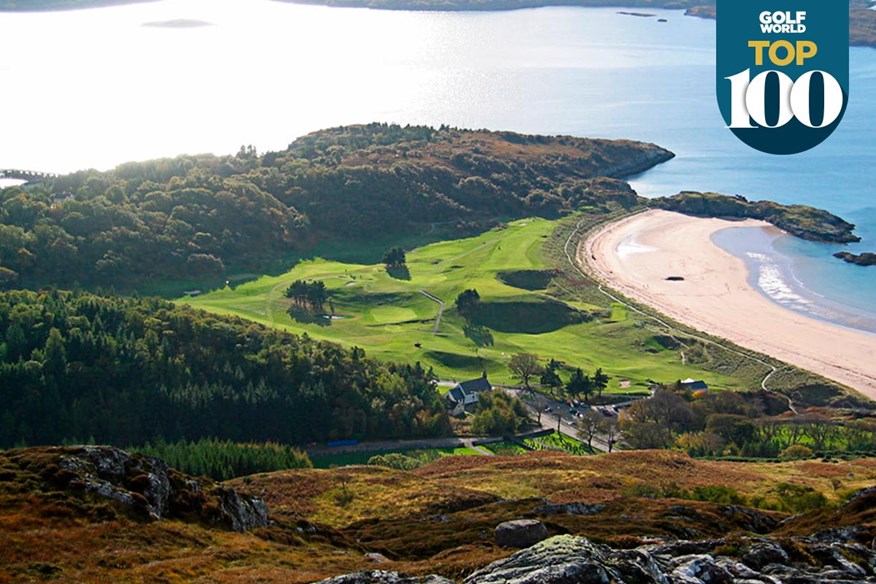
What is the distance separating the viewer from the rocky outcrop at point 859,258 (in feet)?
397

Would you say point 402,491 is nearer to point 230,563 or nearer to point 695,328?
point 230,563

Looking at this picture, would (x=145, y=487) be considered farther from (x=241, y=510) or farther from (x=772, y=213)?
(x=772, y=213)

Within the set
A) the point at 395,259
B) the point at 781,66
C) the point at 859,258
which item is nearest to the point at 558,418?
the point at 395,259

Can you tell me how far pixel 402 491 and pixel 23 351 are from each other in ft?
129

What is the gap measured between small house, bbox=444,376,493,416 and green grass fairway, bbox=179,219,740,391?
5552 millimetres

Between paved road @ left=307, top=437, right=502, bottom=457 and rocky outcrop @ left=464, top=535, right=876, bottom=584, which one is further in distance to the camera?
paved road @ left=307, top=437, right=502, bottom=457

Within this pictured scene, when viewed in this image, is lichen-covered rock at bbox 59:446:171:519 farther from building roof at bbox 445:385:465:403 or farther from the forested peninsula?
the forested peninsula

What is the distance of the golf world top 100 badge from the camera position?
479 ft

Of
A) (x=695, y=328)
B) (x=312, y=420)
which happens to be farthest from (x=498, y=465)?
(x=695, y=328)

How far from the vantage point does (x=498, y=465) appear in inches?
2456

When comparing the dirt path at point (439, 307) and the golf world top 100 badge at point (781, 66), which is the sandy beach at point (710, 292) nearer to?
the dirt path at point (439, 307)

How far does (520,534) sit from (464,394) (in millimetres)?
48255

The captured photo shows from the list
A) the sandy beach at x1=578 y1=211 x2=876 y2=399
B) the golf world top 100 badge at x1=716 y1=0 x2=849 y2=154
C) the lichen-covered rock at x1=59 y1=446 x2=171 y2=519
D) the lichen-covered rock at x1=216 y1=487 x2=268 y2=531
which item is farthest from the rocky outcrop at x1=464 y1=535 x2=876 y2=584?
the golf world top 100 badge at x1=716 y1=0 x2=849 y2=154

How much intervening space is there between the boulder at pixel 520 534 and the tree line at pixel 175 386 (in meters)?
41.6
